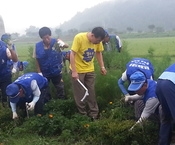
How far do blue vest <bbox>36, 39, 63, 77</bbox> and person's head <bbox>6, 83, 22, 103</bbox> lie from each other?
1.16 meters

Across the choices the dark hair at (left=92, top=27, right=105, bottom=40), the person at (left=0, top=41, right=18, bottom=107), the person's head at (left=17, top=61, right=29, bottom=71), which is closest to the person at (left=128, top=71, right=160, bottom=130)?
the dark hair at (left=92, top=27, right=105, bottom=40)

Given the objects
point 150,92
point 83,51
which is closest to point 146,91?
point 150,92

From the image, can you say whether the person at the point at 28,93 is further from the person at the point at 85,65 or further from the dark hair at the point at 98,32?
the dark hair at the point at 98,32

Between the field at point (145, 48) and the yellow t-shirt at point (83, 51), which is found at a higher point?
the yellow t-shirt at point (83, 51)

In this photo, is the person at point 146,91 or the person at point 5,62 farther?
the person at point 5,62

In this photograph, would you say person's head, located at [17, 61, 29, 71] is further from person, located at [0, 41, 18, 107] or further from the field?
the field

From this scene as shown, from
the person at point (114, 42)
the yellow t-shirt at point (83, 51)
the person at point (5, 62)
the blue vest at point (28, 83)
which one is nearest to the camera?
the blue vest at point (28, 83)

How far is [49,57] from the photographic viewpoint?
6109 millimetres

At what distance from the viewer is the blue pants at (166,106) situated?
11.4 feet

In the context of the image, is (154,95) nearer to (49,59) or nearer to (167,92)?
(167,92)

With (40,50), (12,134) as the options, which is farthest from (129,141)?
(40,50)

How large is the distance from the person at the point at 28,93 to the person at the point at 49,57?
1.95ft

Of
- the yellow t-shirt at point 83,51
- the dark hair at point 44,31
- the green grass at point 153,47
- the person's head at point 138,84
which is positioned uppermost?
the dark hair at point 44,31

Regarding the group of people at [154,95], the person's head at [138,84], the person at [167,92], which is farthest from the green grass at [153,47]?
the person at [167,92]
